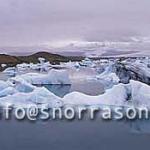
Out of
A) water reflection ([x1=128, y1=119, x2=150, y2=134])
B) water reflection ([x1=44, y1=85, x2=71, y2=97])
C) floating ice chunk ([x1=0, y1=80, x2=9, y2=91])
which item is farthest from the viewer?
water reflection ([x1=44, y1=85, x2=71, y2=97])

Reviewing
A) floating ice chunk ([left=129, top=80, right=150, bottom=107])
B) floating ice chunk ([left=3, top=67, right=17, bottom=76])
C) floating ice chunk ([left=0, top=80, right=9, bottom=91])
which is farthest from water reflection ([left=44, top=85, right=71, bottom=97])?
floating ice chunk ([left=129, top=80, right=150, bottom=107])

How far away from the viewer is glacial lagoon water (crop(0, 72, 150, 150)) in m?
4.06

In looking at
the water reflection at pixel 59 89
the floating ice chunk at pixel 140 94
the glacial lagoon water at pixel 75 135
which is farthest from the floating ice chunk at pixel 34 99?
the floating ice chunk at pixel 140 94

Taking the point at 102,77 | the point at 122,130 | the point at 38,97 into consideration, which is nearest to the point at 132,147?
the point at 122,130

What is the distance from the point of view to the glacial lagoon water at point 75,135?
4.06 m

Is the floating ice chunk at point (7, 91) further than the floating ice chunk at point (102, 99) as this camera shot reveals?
Yes

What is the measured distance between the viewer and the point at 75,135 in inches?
169

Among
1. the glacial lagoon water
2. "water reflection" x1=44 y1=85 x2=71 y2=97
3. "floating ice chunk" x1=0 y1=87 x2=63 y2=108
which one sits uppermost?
"water reflection" x1=44 y1=85 x2=71 y2=97

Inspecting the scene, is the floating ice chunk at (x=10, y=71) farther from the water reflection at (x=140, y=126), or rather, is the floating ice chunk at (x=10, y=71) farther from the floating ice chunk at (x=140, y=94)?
the water reflection at (x=140, y=126)

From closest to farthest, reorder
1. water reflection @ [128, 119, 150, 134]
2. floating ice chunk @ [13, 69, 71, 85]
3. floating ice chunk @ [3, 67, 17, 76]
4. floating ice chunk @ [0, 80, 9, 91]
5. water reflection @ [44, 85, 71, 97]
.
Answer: water reflection @ [128, 119, 150, 134] < floating ice chunk @ [0, 80, 9, 91] < water reflection @ [44, 85, 71, 97] < floating ice chunk @ [13, 69, 71, 85] < floating ice chunk @ [3, 67, 17, 76]

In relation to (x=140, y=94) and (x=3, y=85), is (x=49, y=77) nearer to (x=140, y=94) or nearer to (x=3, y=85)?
(x=3, y=85)

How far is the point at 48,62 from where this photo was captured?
5.89 m

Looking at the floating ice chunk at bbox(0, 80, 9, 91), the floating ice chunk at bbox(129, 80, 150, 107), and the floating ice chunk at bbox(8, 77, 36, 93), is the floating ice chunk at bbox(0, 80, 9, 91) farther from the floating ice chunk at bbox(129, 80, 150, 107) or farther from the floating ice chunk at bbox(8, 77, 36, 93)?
the floating ice chunk at bbox(129, 80, 150, 107)

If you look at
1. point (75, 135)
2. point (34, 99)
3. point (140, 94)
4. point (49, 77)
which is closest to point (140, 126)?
point (140, 94)
